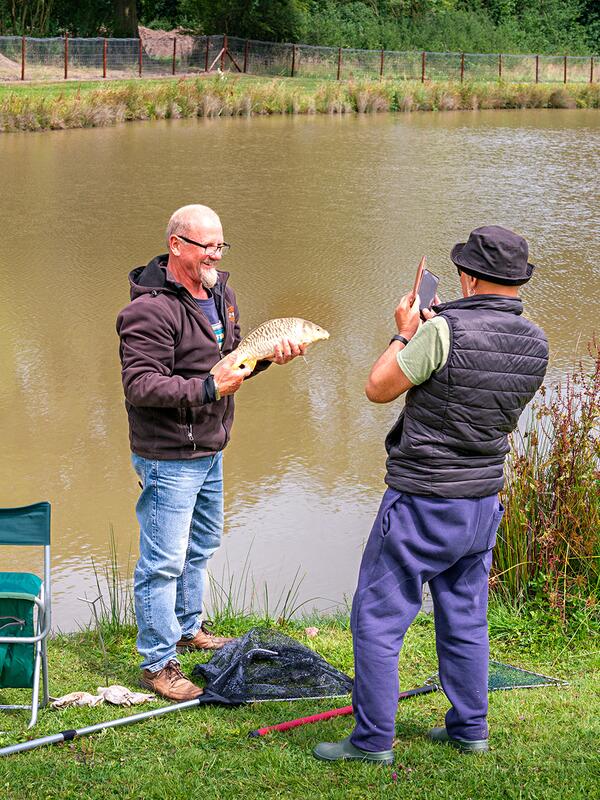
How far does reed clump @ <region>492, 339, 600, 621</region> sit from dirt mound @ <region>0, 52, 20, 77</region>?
26.6m

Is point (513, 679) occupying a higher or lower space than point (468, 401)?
lower

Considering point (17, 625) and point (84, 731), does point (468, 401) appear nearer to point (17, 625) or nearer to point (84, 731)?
point (84, 731)

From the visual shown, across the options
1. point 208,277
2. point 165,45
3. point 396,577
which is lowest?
point 396,577

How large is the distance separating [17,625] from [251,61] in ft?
116

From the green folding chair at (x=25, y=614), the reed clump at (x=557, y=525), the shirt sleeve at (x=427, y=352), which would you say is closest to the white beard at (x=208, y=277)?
the green folding chair at (x=25, y=614)

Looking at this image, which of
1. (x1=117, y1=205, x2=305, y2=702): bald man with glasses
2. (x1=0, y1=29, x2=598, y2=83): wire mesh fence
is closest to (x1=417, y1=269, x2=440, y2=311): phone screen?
(x1=117, y1=205, x2=305, y2=702): bald man with glasses

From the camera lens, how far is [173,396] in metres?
4.08

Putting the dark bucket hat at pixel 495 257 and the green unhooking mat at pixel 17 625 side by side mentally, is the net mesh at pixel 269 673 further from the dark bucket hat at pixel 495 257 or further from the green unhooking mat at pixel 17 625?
the dark bucket hat at pixel 495 257

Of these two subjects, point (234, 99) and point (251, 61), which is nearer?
point (234, 99)

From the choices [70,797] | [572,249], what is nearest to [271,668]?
[70,797]

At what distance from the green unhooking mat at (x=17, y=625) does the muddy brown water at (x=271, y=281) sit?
1228 millimetres

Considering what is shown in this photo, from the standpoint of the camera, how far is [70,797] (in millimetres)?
3447

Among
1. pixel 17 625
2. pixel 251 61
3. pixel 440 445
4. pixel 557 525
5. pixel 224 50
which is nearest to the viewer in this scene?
pixel 440 445

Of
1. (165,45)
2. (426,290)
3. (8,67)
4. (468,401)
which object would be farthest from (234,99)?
(468,401)
